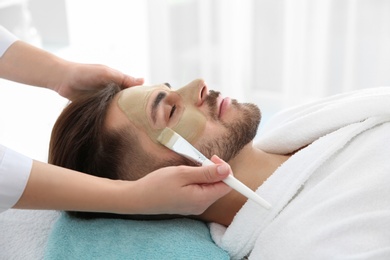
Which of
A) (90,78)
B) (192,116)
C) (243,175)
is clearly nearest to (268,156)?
(243,175)

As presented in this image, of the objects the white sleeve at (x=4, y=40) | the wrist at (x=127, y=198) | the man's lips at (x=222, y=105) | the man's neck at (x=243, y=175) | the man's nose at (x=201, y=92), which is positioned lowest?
the man's neck at (x=243, y=175)

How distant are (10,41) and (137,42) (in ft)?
6.68

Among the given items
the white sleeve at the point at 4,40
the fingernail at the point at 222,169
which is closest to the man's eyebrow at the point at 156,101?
the fingernail at the point at 222,169

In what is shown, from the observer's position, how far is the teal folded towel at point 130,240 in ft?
3.95

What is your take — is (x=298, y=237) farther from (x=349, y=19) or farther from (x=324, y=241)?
(x=349, y=19)

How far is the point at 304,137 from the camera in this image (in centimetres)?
146

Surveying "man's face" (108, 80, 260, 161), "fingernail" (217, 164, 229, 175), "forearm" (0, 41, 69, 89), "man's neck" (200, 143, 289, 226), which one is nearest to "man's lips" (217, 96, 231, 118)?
"man's face" (108, 80, 260, 161)

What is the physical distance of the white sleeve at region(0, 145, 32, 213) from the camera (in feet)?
3.41

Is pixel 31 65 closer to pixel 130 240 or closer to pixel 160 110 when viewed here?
pixel 160 110

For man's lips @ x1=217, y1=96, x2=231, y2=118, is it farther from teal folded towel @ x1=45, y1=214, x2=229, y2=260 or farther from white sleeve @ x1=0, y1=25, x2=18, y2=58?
white sleeve @ x1=0, y1=25, x2=18, y2=58

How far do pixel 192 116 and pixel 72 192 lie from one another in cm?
41

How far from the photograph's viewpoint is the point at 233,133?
1.40 meters

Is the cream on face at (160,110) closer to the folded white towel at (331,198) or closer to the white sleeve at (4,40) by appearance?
the folded white towel at (331,198)

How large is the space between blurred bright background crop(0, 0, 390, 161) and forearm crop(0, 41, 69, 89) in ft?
1.99
